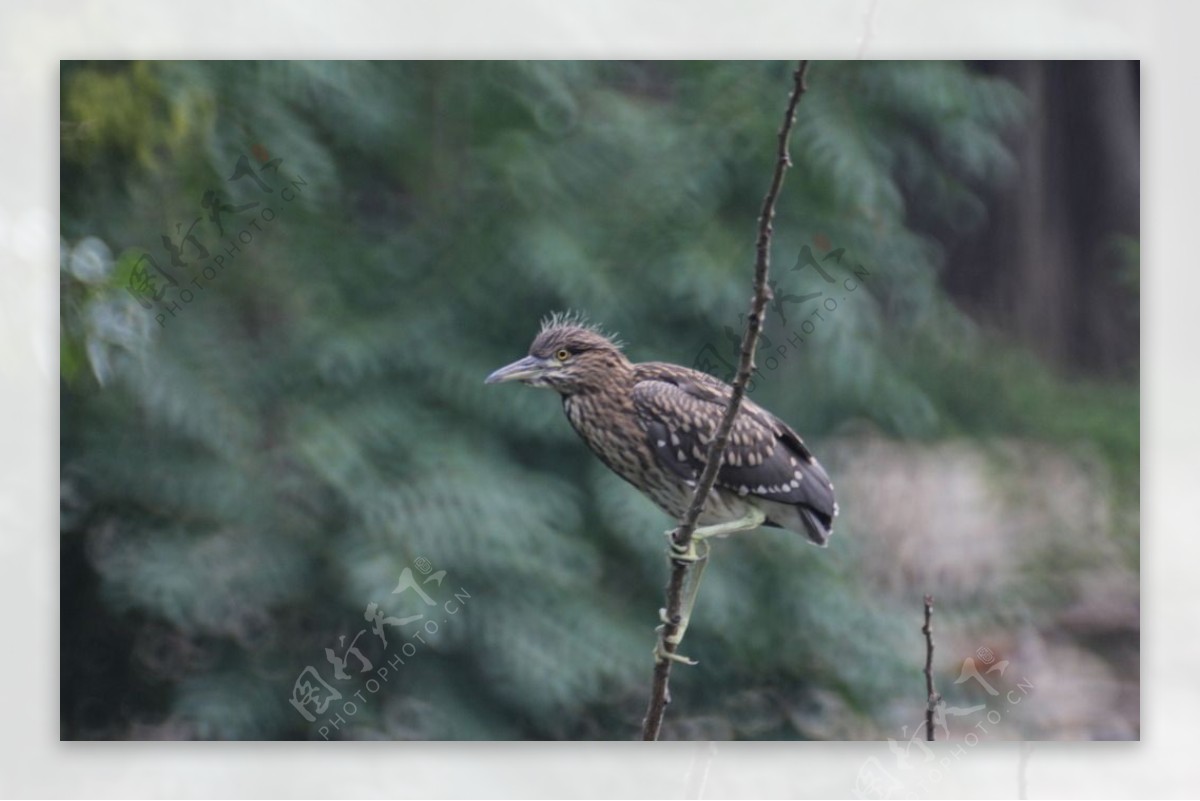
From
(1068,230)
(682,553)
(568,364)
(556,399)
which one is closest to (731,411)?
(682,553)

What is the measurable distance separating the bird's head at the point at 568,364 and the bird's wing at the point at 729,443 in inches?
2.7

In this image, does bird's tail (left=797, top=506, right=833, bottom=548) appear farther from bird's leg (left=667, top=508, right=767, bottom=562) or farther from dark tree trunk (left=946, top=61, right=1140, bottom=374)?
dark tree trunk (left=946, top=61, right=1140, bottom=374)

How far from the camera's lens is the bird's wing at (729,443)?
3.21m

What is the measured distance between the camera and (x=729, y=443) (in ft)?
10.5

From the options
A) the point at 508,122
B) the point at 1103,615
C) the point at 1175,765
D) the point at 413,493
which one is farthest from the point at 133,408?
the point at 1175,765

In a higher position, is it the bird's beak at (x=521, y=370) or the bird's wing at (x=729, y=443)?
the bird's beak at (x=521, y=370)

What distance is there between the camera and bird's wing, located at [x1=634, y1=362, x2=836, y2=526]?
3.21 m

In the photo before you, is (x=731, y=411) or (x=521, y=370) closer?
(x=731, y=411)

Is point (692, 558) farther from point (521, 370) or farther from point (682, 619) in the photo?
point (521, 370)

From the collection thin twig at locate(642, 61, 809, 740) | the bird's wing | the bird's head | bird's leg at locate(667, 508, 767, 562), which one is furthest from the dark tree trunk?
thin twig at locate(642, 61, 809, 740)

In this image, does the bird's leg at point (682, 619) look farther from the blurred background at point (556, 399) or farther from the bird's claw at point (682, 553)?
the blurred background at point (556, 399)

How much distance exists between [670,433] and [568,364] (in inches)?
9.8

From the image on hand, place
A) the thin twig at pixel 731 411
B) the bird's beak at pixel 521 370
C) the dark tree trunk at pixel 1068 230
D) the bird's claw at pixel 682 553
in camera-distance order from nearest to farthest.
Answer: the thin twig at pixel 731 411
the bird's claw at pixel 682 553
the bird's beak at pixel 521 370
the dark tree trunk at pixel 1068 230

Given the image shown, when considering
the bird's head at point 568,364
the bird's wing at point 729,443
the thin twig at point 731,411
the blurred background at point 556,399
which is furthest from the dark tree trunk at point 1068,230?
the thin twig at point 731,411
